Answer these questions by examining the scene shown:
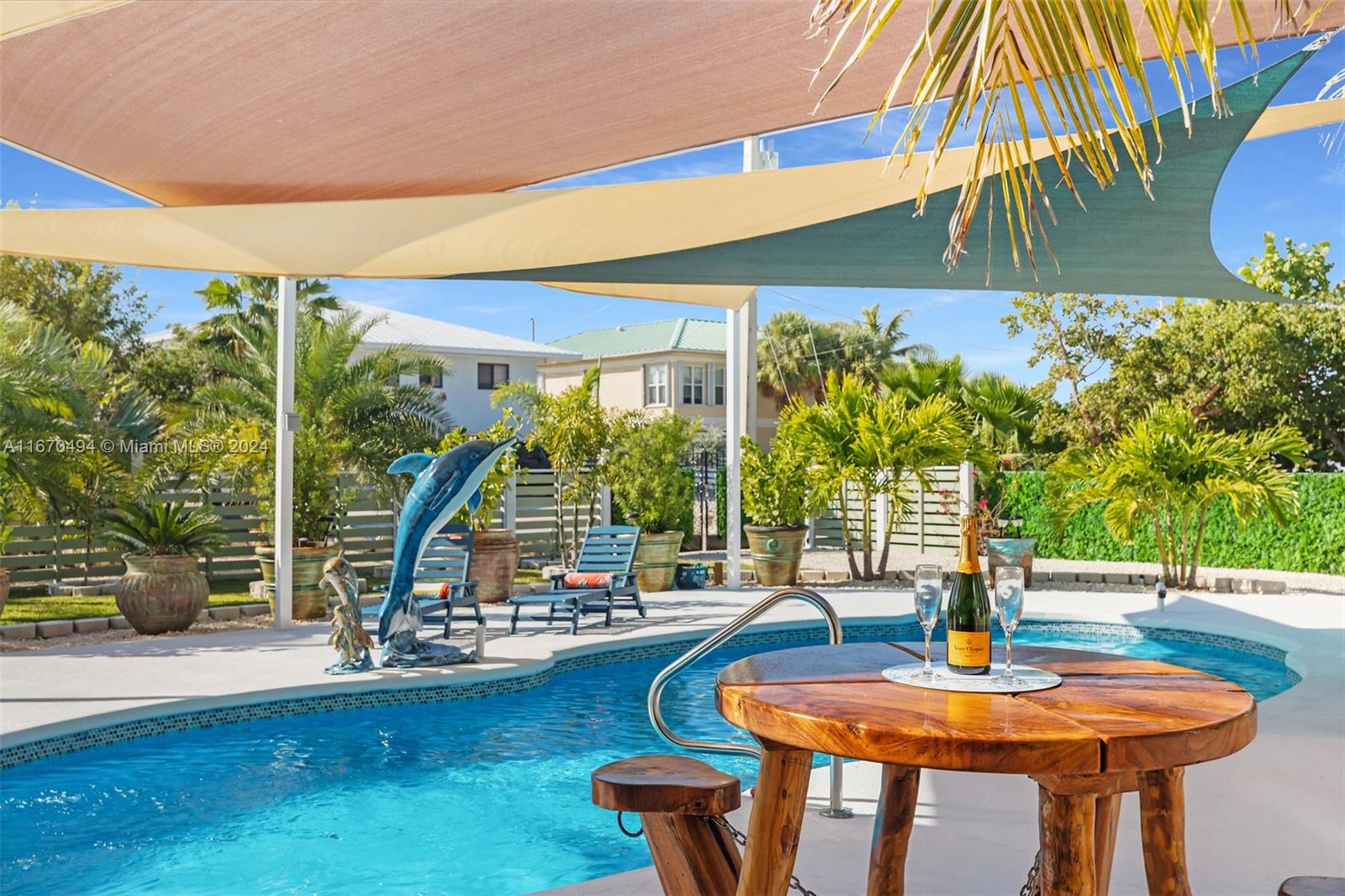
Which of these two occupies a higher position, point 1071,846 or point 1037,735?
point 1037,735

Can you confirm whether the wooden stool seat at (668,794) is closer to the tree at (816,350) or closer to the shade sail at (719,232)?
the shade sail at (719,232)

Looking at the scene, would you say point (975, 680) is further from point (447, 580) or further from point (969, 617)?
point (447, 580)

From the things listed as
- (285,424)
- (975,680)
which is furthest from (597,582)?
(975,680)

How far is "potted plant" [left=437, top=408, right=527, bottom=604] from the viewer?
37.5ft

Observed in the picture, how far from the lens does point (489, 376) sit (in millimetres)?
27469

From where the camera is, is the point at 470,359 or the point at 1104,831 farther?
the point at 470,359

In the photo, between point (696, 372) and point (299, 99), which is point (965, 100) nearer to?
point (299, 99)

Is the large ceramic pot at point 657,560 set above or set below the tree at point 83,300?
below

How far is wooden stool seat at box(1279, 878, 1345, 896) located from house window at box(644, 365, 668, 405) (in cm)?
3136

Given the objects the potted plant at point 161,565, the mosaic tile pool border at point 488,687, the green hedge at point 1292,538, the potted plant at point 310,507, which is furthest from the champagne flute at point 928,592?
the green hedge at point 1292,538

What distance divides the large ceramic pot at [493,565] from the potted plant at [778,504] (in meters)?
2.67

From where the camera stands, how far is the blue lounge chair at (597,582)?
9695mm

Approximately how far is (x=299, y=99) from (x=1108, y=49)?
12.6 feet

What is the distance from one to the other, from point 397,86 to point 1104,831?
406 cm
